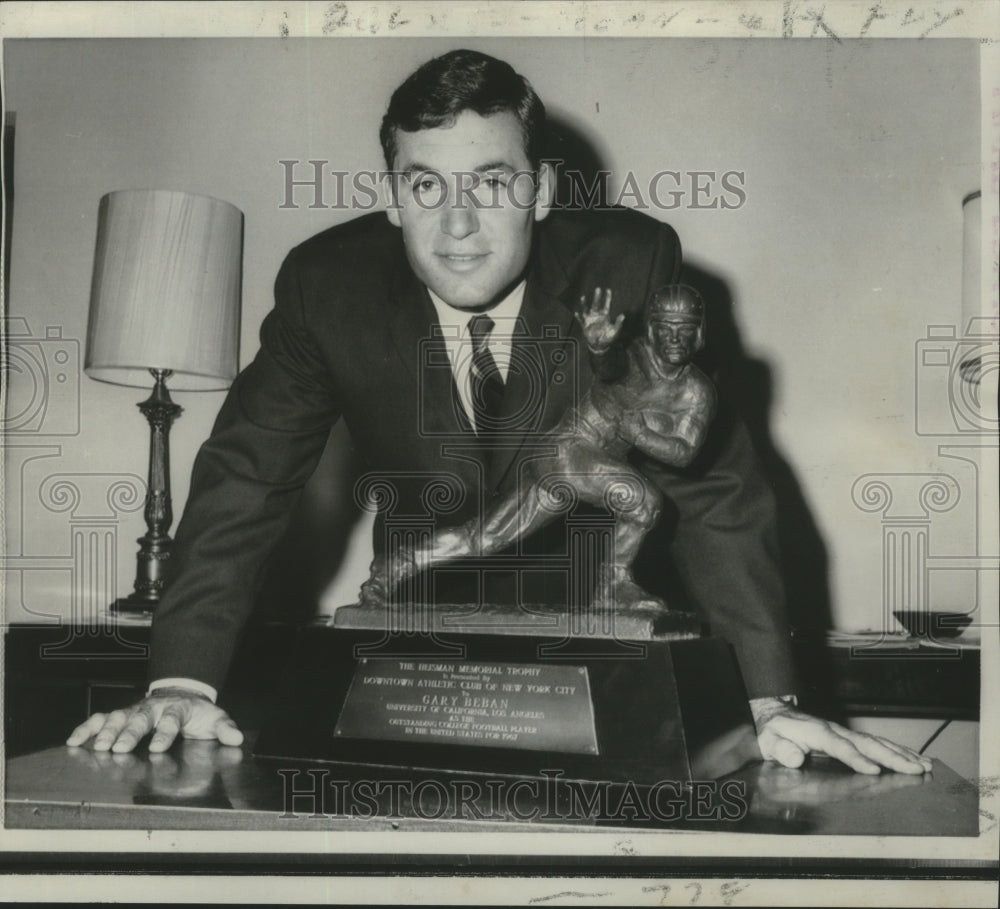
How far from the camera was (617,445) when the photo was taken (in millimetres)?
1752

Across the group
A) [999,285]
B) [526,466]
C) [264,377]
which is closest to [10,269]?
[264,377]

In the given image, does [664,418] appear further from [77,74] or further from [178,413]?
[77,74]

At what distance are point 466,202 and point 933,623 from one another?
1.15 meters

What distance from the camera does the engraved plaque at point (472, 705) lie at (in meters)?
1.64

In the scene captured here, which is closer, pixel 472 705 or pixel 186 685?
pixel 472 705

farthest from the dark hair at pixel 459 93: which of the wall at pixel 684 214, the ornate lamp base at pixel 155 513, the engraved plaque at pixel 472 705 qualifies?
the engraved plaque at pixel 472 705

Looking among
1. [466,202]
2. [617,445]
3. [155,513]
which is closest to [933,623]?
[617,445]

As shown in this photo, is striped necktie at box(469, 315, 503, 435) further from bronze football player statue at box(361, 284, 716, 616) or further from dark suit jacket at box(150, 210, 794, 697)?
bronze football player statue at box(361, 284, 716, 616)

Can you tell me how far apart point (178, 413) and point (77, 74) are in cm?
67

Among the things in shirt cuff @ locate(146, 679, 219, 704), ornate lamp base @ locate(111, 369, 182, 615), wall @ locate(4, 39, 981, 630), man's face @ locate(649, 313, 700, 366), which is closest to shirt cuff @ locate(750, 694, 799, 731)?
wall @ locate(4, 39, 981, 630)

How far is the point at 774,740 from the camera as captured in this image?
5.83 feet

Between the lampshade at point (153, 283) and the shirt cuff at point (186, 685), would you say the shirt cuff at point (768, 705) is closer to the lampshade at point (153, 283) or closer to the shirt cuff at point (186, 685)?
the shirt cuff at point (186, 685)

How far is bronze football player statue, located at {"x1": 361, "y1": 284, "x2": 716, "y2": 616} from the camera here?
1664 millimetres

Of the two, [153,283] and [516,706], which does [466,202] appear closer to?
[153,283]
